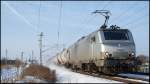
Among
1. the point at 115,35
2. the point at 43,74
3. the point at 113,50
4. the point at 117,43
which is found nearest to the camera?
the point at 43,74

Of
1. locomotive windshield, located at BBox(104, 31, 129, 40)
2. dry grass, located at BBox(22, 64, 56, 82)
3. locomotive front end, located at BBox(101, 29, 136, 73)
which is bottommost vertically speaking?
dry grass, located at BBox(22, 64, 56, 82)

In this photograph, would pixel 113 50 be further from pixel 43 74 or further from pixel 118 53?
pixel 43 74

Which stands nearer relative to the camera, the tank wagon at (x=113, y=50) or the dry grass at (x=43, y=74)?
the dry grass at (x=43, y=74)

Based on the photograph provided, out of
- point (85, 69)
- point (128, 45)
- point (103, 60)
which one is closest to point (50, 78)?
point (103, 60)

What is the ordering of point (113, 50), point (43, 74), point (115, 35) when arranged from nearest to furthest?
point (43, 74)
point (113, 50)
point (115, 35)

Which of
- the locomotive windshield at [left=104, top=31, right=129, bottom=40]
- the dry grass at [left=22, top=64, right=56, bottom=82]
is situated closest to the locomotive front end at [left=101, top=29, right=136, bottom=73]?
the locomotive windshield at [left=104, top=31, right=129, bottom=40]

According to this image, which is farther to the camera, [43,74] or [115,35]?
[115,35]

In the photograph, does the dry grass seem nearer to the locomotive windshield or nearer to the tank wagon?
the tank wagon

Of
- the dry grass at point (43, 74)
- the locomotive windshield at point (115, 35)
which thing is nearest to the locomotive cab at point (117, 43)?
the locomotive windshield at point (115, 35)

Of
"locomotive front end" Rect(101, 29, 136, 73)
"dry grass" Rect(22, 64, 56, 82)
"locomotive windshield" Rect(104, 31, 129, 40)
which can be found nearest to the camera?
"dry grass" Rect(22, 64, 56, 82)

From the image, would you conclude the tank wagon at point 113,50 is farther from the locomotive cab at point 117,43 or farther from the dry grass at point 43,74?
the dry grass at point 43,74

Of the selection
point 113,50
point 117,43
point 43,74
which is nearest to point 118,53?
point 113,50

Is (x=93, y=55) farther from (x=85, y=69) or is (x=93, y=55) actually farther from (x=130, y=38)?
(x=85, y=69)

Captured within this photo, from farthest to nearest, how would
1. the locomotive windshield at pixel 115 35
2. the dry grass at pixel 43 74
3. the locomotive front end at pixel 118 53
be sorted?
the locomotive windshield at pixel 115 35
the locomotive front end at pixel 118 53
the dry grass at pixel 43 74
